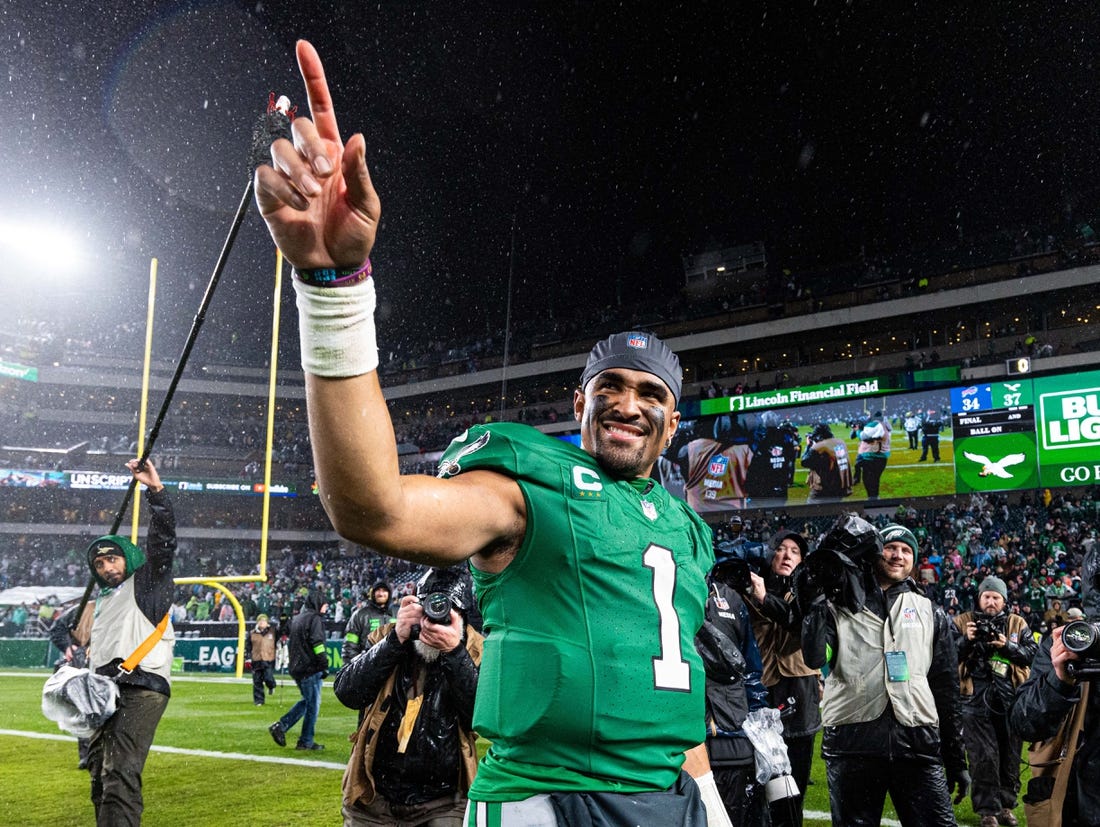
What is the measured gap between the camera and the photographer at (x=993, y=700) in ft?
23.4

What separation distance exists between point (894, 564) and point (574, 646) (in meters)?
3.98

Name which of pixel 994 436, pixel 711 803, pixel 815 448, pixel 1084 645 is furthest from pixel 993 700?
pixel 815 448

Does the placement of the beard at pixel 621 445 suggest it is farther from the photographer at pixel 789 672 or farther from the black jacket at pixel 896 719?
the photographer at pixel 789 672

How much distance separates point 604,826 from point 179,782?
851 centimetres

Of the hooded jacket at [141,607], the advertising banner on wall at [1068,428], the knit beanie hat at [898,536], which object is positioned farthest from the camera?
the advertising banner on wall at [1068,428]

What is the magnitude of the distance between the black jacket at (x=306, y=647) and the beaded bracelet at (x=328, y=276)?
10.7 metres

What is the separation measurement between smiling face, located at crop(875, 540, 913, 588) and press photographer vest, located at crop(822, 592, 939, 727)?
0.15 m

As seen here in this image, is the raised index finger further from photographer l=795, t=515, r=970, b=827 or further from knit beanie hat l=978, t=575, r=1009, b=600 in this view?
Answer: knit beanie hat l=978, t=575, r=1009, b=600

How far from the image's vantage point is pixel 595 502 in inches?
78.7

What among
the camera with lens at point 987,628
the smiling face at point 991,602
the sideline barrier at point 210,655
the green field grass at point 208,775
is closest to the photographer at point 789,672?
the green field grass at point 208,775

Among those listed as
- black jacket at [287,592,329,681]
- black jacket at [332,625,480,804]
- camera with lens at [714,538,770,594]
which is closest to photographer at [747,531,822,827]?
camera with lens at [714,538,770,594]

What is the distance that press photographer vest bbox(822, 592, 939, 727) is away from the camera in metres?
4.84

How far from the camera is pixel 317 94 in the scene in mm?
1427

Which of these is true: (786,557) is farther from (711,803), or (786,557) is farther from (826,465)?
(826,465)
